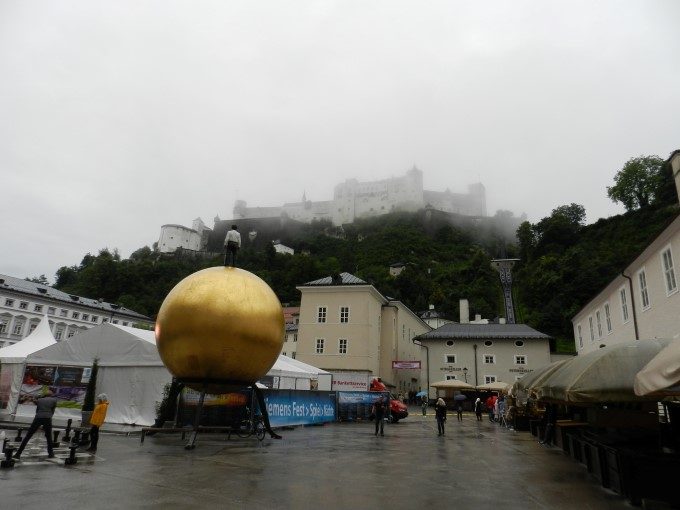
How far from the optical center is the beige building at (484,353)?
41250mm

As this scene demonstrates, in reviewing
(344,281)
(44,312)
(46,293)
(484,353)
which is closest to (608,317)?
(484,353)

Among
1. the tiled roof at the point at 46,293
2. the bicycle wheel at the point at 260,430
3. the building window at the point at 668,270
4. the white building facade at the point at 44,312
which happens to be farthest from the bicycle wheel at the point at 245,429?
the tiled roof at the point at 46,293

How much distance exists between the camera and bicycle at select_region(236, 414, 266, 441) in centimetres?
1480

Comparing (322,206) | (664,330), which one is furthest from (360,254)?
(664,330)

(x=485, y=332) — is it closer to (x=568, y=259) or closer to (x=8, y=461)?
(x=568, y=259)

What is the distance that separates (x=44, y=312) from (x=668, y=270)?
2837 inches

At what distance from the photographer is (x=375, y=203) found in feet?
456

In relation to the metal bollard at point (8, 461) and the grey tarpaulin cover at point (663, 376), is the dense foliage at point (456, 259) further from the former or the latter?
the metal bollard at point (8, 461)

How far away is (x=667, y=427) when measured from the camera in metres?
9.76

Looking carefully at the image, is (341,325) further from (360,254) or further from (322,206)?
(322,206)

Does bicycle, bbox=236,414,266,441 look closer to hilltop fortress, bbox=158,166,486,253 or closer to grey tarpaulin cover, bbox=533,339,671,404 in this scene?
grey tarpaulin cover, bbox=533,339,671,404

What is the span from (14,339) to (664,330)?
231 feet

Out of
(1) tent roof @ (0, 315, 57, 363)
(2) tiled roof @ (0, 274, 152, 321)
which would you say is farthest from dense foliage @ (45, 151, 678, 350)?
(1) tent roof @ (0, 315, 57, 363)

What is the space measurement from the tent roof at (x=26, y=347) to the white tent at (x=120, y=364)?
64 cm
